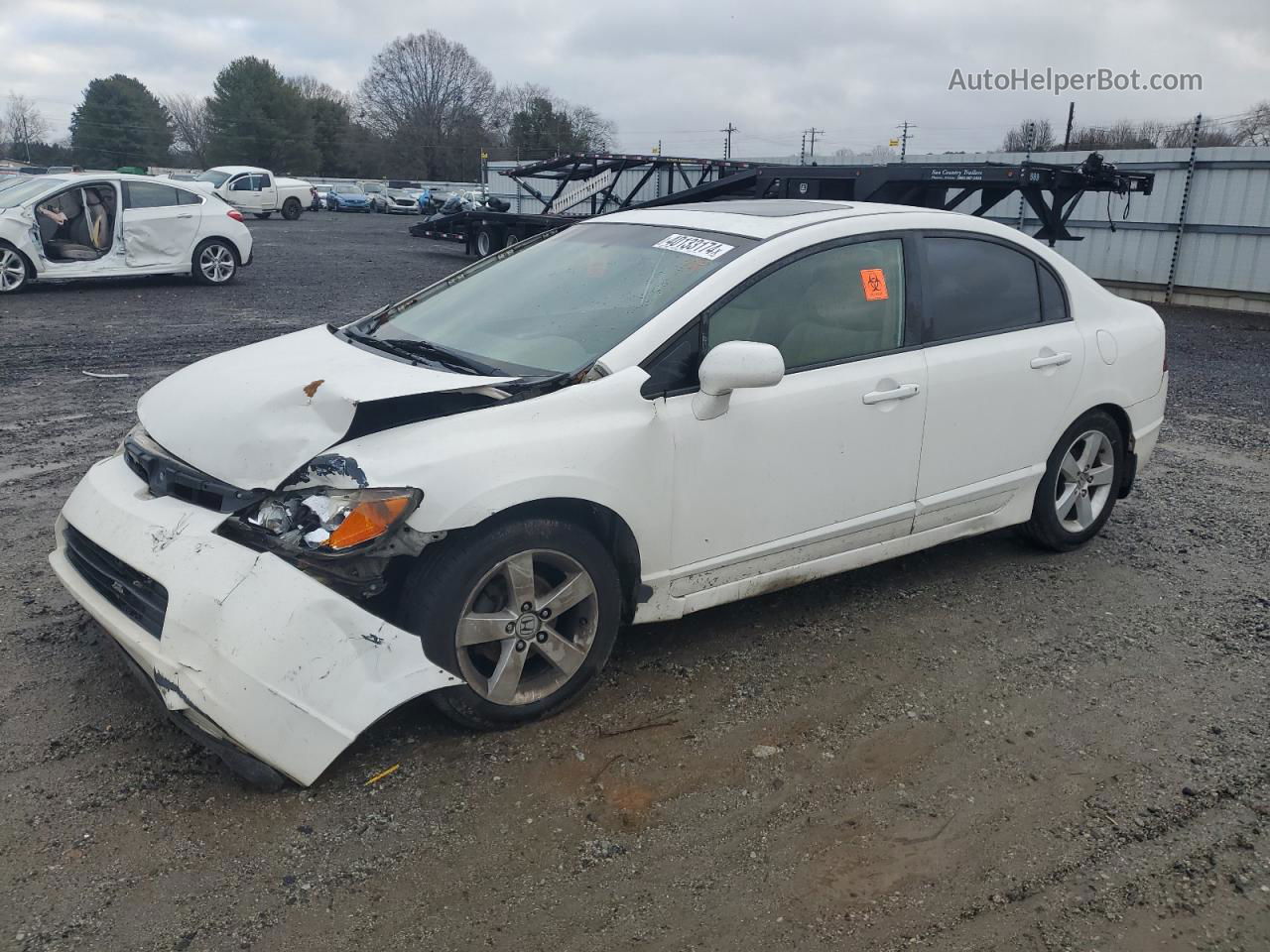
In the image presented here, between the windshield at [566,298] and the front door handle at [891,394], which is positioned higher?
the windshield at [566,298]

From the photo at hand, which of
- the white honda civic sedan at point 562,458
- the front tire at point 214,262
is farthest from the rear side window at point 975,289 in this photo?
the front tire at point 214,262

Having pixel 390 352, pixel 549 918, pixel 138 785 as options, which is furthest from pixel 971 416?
pixel 138 785

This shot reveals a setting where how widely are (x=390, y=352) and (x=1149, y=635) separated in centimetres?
328

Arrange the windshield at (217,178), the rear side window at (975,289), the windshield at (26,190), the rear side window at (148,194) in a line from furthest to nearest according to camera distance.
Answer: the windshield at (217,178) < the rear side window at (148,194) < the windshield at (26,190) < the rear side window at (975,289)

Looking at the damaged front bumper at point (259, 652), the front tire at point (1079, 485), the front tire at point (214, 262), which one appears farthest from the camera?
the front tire at point (214, 262)

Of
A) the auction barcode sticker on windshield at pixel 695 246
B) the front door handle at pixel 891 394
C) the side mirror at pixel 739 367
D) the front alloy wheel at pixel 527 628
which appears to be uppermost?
the auction barcode sticker on windshield at pixel 695 246

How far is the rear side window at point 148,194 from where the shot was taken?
13.7 metres

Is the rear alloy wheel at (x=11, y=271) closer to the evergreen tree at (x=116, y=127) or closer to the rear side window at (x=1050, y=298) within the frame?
the rear side window at (x=1050, y=298)

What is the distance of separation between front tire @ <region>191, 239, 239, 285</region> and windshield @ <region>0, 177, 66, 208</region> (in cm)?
205

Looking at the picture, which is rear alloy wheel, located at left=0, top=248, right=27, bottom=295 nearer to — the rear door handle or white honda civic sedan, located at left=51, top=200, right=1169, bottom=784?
white honda civic sedan, located at left=51, top=200, right=1169, bottom=784

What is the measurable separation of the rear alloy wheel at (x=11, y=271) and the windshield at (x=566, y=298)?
1137 centimetres

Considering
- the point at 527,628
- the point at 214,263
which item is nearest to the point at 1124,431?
the point at 527,628

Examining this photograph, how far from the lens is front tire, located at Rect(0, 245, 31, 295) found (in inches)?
510

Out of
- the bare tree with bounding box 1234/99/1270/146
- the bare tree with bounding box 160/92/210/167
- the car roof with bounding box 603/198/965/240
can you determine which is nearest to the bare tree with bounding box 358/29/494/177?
the bare tree with bounding box 160/92/210/167
